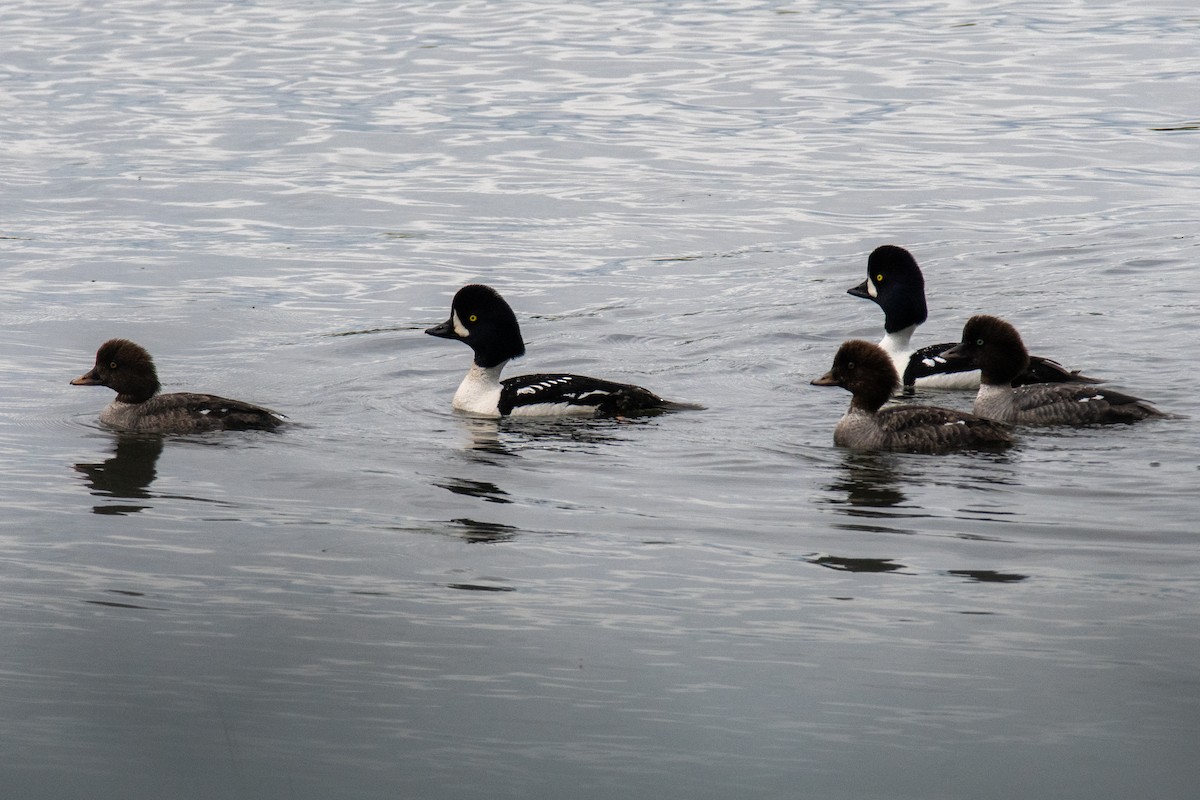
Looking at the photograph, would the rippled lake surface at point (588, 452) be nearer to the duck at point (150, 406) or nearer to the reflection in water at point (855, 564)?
the reflection in water at point (855, 564)

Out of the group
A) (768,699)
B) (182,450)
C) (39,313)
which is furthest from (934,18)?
(768,699)

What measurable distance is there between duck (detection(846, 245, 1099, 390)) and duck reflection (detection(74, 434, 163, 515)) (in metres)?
Answer: 5.89

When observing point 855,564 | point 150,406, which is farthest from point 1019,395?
point 150,406

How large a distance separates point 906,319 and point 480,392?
12.0ft

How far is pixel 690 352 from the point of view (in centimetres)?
1442

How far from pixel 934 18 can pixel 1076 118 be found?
9.43 metres

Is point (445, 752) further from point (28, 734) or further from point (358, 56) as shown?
point (358, 56)

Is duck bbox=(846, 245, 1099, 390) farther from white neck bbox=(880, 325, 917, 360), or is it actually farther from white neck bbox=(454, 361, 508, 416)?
white neck bbox=(454, 361, 508, 416)

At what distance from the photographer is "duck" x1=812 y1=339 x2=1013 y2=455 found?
10.9m

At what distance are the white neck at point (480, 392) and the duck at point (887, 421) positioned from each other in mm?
2427

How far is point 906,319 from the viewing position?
550 inches

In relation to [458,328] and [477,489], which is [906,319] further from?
[477,489]

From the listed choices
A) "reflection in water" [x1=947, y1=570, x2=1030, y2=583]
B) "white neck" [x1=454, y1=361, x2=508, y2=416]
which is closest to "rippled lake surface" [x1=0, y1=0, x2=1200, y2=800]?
"reflection in water" [x1=947, y1=570, x2=1030, y2=583]

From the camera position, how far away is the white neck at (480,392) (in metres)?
12.5
